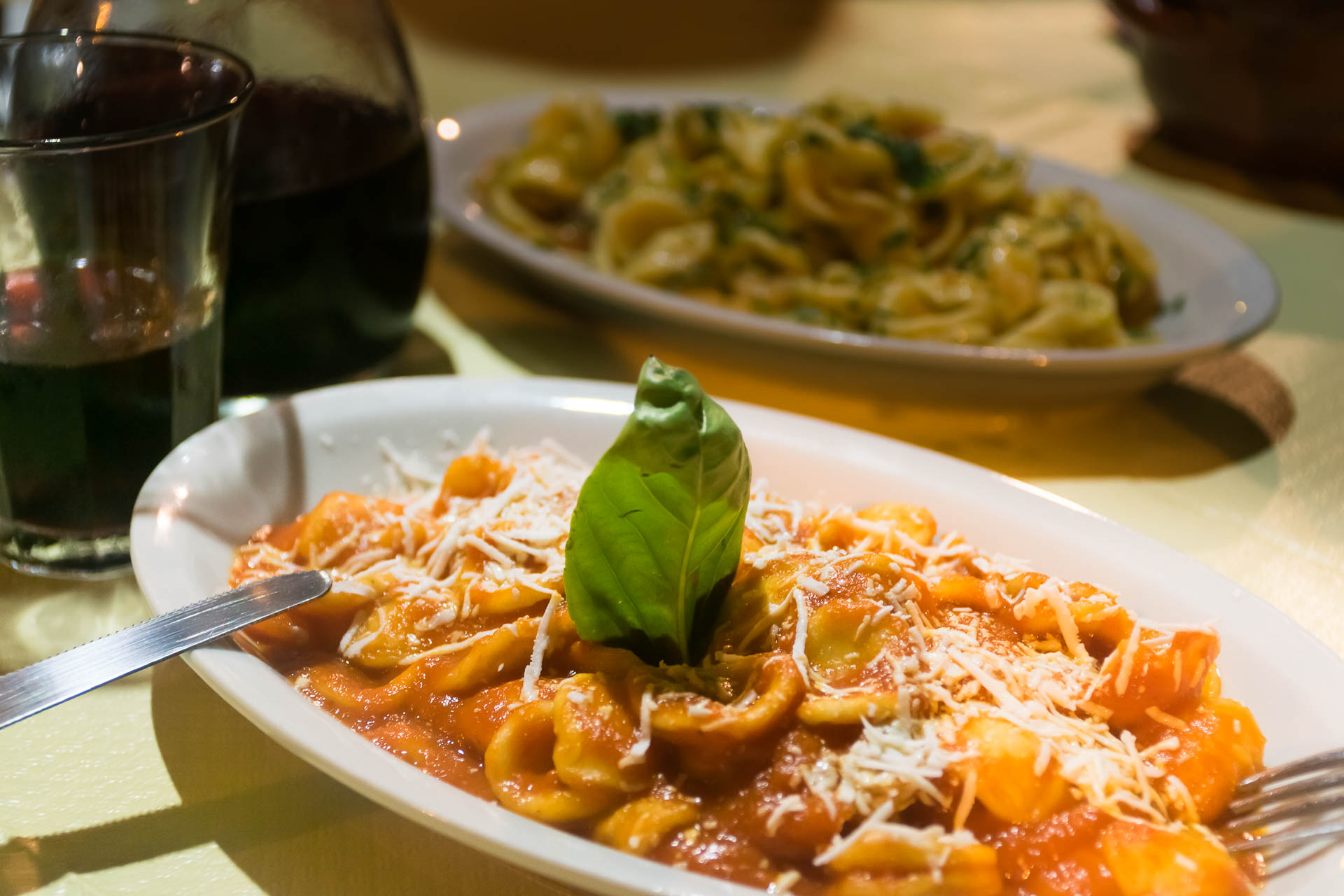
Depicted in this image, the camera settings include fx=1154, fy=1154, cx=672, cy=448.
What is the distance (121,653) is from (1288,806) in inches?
44.7

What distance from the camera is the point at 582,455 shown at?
66.3 inches

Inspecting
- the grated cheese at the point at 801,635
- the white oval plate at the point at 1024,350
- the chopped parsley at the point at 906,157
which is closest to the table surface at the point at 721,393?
the white oval plate at the point at 1024,350

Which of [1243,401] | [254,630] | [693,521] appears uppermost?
[693,521]

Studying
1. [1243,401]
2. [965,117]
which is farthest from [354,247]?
[965,117]

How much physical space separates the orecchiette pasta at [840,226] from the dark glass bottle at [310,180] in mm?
604

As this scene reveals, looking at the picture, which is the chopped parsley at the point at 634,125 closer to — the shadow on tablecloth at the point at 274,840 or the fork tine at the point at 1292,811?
the shadow on tablecloth at the point at 274,840

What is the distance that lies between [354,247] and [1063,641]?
1312 millimetres

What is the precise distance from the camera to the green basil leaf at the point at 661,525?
1.08 metres

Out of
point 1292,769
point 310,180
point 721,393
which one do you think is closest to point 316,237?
point 310,180

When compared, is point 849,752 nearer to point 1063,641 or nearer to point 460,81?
point 1063,641

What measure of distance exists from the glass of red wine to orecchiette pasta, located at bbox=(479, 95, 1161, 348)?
3.45ft

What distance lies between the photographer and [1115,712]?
3.96 ft

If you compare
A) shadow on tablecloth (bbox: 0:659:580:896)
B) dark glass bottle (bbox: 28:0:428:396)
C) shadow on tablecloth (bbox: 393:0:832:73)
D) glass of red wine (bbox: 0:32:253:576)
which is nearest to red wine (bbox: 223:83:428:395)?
dark glass bottle (bbox: 28:0:428:396)

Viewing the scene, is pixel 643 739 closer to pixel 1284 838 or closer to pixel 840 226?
pixel 1284 838
